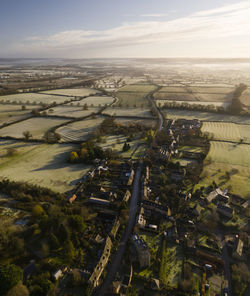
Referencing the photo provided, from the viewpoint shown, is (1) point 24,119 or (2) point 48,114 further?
(2) point 48,114

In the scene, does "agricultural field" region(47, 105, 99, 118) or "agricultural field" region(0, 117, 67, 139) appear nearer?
"agricultural field" region(0, 117, 67, 139)

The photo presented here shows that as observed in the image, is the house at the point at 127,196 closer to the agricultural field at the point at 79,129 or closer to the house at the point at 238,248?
the house at the point at 238,248

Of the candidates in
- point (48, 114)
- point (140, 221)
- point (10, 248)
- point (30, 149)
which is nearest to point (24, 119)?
point (48, 114)

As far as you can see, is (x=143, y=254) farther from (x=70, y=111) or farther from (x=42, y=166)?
(x=70, y=111)

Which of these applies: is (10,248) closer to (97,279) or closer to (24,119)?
(97,279)

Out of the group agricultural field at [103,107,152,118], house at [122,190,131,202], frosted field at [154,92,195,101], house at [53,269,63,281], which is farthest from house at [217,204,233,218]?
frosted field at [154,92,195,101]

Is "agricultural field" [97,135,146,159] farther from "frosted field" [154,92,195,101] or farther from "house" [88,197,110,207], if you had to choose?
"frosted field" [154,92,195,101]

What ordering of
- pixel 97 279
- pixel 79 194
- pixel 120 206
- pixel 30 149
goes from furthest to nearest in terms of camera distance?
pixel 30 149 → pixel 79 194 → pixel 120 206 → pixel 97 279
